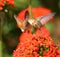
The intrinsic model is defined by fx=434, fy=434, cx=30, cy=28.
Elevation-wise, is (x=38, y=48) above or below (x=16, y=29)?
above

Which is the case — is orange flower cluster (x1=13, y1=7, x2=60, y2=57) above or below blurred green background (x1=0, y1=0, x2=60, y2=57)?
above

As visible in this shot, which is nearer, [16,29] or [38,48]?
[38,48]

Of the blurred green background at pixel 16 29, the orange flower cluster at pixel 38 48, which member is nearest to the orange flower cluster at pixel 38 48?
the orange flower cluster at pixel 38 48

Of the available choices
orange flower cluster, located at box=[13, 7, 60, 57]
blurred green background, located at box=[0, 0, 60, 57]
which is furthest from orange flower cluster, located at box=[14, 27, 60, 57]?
blurred green background, located at box=[0, 0, 60, 57]

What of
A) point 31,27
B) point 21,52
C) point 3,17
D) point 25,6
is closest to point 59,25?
point 25,6

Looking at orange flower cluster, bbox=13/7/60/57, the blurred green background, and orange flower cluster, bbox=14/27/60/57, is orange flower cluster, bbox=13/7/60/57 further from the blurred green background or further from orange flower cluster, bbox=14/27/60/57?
the blurred green background

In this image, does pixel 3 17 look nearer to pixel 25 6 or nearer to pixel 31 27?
pixel 31 27

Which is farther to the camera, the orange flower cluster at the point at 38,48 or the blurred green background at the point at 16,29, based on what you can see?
the blurred green background at the point at 16,29

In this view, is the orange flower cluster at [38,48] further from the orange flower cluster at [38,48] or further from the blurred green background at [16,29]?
the blurred green background at [16,29]

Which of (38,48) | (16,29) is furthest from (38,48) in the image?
(16,29)

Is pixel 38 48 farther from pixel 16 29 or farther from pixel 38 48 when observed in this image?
pixel 16 29

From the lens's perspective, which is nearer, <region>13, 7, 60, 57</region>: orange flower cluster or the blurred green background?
<region>13, 7, 60, 57</region>: orange flower cluster
